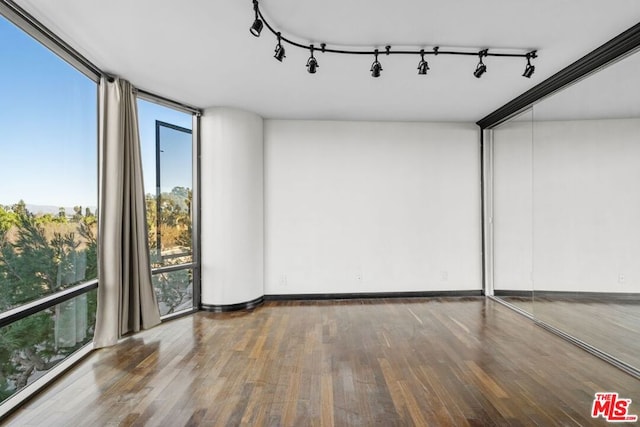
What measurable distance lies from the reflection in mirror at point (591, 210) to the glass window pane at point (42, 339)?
4.54 metres

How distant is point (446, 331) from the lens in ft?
10.9

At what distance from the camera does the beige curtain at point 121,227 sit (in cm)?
289

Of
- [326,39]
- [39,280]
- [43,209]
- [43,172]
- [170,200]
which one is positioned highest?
[326,39]

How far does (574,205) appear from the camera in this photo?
303cm

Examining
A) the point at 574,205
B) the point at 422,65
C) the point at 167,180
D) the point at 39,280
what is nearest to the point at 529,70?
the point at 422,65

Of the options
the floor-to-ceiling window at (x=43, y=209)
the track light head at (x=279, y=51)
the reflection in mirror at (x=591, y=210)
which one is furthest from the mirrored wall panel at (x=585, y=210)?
the floor-to-ceiling window at (x=43, y=209)

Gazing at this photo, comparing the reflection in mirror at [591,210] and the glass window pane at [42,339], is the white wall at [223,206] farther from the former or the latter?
the reflection in mirror at [591,210]

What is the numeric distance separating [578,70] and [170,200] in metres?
4.45

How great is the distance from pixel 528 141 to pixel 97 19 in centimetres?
444

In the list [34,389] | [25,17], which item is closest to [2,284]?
[34,389]

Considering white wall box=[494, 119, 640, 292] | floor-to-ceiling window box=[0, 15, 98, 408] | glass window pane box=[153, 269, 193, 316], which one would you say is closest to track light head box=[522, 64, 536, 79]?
white wall box=[494, 119, 640, 292]

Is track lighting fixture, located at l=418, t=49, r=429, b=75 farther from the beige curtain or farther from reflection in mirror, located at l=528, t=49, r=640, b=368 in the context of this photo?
the beige curtain

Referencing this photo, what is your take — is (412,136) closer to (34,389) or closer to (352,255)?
(352,255)

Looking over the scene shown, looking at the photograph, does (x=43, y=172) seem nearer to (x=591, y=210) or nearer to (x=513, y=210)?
(x=591, y=210)
